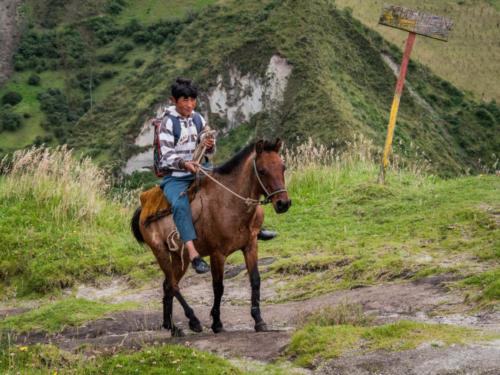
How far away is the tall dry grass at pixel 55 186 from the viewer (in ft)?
48.9

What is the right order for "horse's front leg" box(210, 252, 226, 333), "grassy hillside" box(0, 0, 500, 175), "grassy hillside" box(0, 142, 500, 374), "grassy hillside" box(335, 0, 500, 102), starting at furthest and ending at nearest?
1. "grassy hillside" box(335, 0, 500, 102)
2. "grassy hillside" box(0, 0, 500, 175)
3. "horse's front leg" box(210, 252, 226, 333)
4. "grassy hillside" box(0, 142, 500, 374)

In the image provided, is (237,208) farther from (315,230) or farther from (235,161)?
(315,230)

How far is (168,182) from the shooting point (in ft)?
29.6

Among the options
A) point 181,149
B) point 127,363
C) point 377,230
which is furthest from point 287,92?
point 127,363

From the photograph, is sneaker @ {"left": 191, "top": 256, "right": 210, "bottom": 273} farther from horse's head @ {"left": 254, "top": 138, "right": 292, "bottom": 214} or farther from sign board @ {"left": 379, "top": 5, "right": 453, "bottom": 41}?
sign board @ {"left": 379, "top": 5, "right": 453, "bottom": 41}

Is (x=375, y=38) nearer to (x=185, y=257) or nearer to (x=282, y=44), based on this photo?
(x=282, y=44)

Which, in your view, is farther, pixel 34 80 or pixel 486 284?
pixel 34 80

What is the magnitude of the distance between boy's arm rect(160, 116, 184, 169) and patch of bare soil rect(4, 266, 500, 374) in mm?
1817

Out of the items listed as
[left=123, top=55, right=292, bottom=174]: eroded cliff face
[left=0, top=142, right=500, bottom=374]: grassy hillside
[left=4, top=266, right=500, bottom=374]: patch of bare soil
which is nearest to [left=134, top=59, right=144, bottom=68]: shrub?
[left=123, top=55, right=292, bottom=174]: eroded cliff face

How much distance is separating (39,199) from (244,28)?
262 feet

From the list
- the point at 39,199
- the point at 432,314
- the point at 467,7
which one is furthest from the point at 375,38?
the point at 432,314

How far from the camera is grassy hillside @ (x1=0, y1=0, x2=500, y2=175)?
7875 cm

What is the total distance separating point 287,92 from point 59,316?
73645mm

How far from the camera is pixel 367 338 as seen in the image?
7.16m
